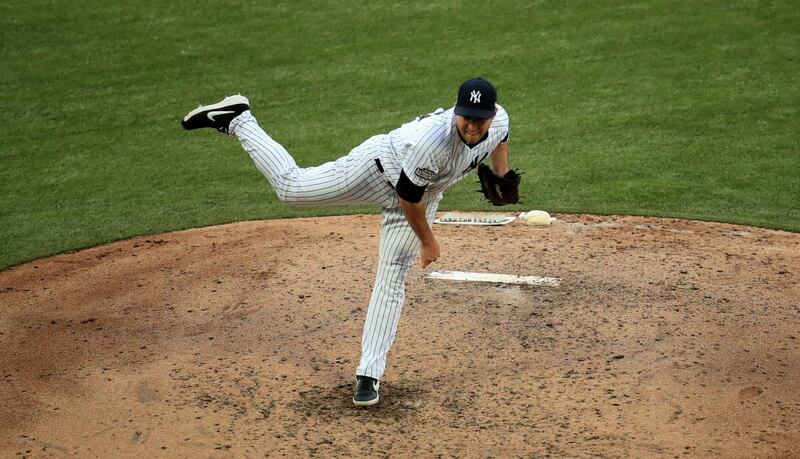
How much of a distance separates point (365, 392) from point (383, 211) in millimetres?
919

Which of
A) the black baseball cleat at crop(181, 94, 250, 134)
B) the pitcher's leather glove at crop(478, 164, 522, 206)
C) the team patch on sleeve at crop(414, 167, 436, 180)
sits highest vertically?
the black baseball cleat at crop(181, 94, 250, 134)

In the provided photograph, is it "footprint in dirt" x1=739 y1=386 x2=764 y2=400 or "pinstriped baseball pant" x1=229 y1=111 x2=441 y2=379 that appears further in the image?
"pinstriped baseball pant" x1=229 y1=111 x2=441 y2=379

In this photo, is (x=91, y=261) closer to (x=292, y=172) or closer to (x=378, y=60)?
(x=292, y=172)

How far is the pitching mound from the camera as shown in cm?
458

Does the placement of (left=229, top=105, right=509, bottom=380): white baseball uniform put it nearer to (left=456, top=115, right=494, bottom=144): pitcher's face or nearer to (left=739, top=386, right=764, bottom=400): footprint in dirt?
(left=456, top=115, right=494, bottom=144): pitcher's face

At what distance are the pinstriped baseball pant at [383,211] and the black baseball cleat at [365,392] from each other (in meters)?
0.04

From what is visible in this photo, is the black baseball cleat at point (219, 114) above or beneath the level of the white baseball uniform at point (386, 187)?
above

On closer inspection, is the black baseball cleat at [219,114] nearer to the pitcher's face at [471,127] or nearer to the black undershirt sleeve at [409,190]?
the black undershirt sleeve at [409,190]

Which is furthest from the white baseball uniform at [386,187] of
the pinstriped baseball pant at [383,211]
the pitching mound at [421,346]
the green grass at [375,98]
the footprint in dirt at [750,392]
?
the green grass at [375,98]

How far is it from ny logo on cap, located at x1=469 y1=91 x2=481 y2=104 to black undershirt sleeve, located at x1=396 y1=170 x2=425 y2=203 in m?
0.45

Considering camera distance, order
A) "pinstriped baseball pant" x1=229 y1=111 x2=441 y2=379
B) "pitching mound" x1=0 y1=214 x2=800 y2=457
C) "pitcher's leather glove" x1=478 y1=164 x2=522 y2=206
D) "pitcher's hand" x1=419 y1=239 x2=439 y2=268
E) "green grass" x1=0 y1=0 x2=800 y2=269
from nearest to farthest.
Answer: "pitching mound" x1=0 y1=214 x2=800 y2=457 → "pitcher's hand" x1=419 y1=239 x2=439 y2=268 → "pinstriped baseball pant" x1=229 y1=111 x2=441 y2=379 → "pitcher's leather glove" x1=478 y1=164 x2=522 y2=206 → "green grass" x1=0 y1=0 x2=800 y2=269

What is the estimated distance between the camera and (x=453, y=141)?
15.2 feet

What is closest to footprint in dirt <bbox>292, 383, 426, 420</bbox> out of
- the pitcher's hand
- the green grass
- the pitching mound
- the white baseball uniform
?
the pitching mound

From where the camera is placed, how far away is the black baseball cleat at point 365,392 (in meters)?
4.86
